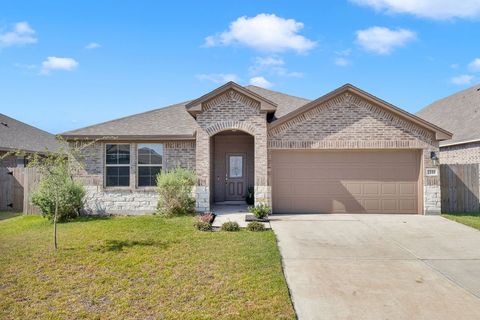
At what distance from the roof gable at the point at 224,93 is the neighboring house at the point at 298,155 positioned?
0.12ft

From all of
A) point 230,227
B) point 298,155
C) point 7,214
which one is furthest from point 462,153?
point 7,214

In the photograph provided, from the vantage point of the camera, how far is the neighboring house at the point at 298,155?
1230cm

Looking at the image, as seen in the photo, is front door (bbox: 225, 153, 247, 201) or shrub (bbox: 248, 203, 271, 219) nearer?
shrub (bbox: 248, 203, 271, 219)

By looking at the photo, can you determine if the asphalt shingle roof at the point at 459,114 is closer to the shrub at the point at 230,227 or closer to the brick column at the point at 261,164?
the brick column at the point at 261,164

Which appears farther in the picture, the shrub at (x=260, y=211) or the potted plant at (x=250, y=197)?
the potted plant at (x=250, y=197)

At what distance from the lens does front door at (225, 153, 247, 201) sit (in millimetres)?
Answer: 16188

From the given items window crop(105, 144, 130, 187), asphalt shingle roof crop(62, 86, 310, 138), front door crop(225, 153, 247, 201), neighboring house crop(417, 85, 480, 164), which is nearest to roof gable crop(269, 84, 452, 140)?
asphalt shingle roof crop(62, 86, 310, 138)

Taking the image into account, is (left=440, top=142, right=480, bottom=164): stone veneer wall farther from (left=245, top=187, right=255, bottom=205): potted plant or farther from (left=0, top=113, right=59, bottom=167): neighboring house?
(left=0, top=113, right=59, bottom=167): neighboring house

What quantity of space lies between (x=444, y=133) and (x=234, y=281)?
34.4ft

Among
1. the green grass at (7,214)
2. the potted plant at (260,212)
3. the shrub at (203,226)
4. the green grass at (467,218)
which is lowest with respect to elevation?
the green grass at (7,214)

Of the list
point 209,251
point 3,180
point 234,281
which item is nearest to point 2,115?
point 3,180

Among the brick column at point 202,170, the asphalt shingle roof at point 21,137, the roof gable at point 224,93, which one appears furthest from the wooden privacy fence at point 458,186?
the asphalt shingle roof at point 21,137

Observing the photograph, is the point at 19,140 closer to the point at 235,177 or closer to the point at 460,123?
the point at 235,177

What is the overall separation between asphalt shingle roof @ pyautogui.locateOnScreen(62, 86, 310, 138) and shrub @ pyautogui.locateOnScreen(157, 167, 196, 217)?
5.59 feet
